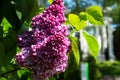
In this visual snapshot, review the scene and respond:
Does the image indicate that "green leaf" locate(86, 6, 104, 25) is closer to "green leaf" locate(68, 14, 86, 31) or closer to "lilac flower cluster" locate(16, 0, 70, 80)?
"green leaf" locate(68, 14, 86, 31)

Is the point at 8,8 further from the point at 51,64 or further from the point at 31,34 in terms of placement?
the point at 51,64

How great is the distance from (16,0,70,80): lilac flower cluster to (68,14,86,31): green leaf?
238 millimetres

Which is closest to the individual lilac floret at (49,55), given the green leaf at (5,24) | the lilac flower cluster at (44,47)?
the lilac flower cluster at (44,47)

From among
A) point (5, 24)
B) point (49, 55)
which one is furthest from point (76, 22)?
point (49, 55)

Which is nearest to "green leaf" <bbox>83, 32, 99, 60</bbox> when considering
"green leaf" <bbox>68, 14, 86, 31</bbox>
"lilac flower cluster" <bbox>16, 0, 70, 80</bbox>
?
"green leaf" <bbox>68, 14, 86, 31</bbox>

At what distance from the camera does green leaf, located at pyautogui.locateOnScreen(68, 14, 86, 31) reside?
1708 mm

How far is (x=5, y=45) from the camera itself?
158cm

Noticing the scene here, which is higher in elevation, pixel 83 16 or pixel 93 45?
pixel 83 16

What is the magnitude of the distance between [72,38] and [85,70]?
7360 millimetres

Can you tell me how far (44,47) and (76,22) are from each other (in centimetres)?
35

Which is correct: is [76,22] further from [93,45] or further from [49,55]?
[49,55]

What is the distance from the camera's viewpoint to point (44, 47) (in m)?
1.40

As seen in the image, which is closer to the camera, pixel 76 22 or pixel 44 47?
pixel 44 47

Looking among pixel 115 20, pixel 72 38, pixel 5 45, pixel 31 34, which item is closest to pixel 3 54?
pixel 5 45
